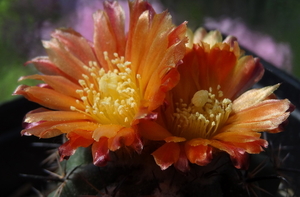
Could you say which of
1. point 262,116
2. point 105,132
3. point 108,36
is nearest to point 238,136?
point 262,116

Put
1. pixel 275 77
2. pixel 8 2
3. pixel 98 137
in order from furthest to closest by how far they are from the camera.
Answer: pixel 8 2 < pixel 275 77 < pixel 98 137

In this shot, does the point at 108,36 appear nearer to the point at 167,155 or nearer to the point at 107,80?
Answer: the point at 107,80

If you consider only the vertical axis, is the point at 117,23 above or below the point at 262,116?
above

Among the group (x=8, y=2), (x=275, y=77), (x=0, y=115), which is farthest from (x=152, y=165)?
(x=8, y=2)

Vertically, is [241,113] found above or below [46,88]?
below

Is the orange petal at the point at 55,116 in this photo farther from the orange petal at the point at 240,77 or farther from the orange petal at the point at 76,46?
the orange petal at the point at 240,77

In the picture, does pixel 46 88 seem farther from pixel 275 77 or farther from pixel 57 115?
pixel 275 77

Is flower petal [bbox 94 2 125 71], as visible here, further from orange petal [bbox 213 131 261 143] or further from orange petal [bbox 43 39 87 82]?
orange petal [bbox 213 131 261 143]
